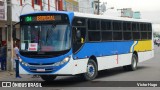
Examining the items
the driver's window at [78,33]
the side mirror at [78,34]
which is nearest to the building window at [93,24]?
the driver's window at [78,33]

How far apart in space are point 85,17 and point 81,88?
366 cm

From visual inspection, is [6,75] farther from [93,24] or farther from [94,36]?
[93,24]

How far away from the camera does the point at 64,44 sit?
15.3 m

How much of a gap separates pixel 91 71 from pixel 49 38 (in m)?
2.88

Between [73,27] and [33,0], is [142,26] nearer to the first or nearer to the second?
[73,27]

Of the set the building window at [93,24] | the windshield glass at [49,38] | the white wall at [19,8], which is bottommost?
the windshield glass at [49,38]

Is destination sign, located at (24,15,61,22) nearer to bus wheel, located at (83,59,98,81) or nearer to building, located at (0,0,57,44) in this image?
bus wheel, located at (83,59,98,81)

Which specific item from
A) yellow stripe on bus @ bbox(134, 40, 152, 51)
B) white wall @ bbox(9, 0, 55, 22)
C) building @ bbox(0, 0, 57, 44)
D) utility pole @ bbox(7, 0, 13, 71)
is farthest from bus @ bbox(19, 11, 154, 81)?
white wall @ bbox(9, 0, 55, 22)

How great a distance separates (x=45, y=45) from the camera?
15.3 meters

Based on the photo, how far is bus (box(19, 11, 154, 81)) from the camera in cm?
1526

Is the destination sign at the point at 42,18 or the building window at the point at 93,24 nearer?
the destination sign at the point at 42,18

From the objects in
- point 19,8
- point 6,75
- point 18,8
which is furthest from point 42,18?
point 19,8

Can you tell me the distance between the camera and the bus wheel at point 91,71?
669 inches

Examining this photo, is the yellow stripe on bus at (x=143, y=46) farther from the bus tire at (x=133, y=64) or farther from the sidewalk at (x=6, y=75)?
the sidewalk at (x=6, y=75)
